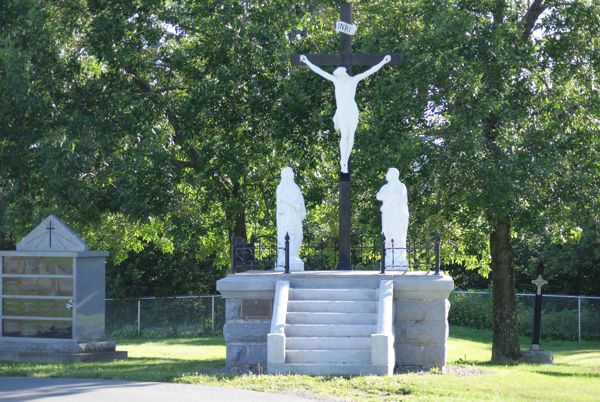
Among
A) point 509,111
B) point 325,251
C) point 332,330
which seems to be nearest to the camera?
point 332,330

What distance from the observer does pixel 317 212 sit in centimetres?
2569

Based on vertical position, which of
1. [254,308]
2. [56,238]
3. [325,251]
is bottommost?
[254,308]

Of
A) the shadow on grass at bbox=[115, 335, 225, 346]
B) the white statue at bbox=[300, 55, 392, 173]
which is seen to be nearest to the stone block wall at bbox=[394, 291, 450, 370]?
the white statue at bbox=[300, 55, 392, 173]

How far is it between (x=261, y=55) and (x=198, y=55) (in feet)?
5.47

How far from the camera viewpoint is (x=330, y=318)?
54.9ft

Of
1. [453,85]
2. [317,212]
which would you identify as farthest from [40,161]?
[453,85]

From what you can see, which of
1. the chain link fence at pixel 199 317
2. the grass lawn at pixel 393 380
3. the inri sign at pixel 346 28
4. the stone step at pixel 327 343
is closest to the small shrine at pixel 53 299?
the grass lawn at pixel 393 380

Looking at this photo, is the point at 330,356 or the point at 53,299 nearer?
the point at 330,356

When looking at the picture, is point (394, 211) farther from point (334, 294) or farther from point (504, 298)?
point (504, 298)

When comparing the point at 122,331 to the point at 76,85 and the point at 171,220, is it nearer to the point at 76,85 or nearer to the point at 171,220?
the point at 171,220

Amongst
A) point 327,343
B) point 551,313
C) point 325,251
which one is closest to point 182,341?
point 325,251

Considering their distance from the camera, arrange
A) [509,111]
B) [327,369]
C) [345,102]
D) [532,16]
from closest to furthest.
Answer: [327,369] < [345,102] < [509,111] < [532,16]

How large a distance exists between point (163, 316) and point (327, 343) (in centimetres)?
1772

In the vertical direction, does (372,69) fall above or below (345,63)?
below
